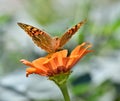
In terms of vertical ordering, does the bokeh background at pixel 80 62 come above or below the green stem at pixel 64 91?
above

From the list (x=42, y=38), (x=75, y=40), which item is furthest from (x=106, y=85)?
(x=42, y=38)

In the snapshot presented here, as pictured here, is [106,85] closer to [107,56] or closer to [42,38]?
[107,56]

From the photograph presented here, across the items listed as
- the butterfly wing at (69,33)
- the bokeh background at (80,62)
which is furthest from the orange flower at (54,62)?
the bokeh background at (80,62)

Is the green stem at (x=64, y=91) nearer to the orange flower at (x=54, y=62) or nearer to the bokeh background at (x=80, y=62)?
the orange flower at (x=54, y=62)

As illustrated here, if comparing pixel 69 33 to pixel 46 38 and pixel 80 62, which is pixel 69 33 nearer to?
pixel 46 38

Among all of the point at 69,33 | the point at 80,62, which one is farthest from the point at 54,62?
the point at 80,62

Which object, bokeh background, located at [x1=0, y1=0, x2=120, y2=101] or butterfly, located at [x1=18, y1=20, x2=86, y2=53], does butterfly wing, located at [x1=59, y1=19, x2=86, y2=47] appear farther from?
bokeh background, located at [x1=0, y1=0, x2=120, y2=101]
